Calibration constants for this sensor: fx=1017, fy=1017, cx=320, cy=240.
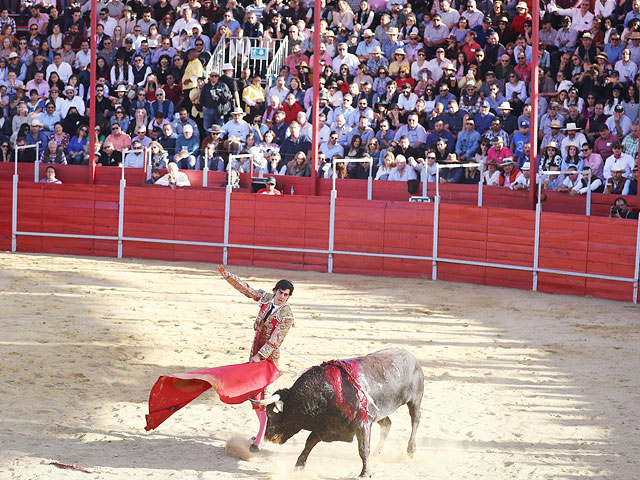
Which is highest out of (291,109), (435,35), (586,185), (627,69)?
(435,35)

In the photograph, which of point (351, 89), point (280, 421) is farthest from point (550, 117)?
point (280, 421)

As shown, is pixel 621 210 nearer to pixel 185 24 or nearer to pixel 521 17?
pixel 521 17

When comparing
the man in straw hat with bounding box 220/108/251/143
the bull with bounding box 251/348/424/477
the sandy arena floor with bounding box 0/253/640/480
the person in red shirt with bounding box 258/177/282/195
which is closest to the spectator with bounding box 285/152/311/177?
the person in red shirt with bounding box 258/177/282/195

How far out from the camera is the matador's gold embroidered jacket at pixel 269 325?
720 cm

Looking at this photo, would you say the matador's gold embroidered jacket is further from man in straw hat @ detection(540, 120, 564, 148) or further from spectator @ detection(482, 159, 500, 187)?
man in straw hat @ detection(540, 120, 564, 148)

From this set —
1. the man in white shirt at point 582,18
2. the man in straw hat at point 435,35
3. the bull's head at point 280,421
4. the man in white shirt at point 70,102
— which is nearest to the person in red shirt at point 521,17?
the man in white shirt at point 582,18

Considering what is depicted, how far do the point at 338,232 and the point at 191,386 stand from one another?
8.70m

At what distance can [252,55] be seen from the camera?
18344mm

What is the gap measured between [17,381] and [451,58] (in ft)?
33.7

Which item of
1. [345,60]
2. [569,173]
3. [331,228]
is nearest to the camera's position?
[569,173]

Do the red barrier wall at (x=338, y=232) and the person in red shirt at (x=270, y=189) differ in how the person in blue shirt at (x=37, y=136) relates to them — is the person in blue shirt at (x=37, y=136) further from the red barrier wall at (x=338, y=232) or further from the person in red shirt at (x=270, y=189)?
the person in red shirt at (x=270, y=189)

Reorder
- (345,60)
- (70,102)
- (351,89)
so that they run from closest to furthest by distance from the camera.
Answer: (351,89)
(345,60)
(70,102)

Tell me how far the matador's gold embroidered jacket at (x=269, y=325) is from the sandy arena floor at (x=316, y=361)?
2.38 ft

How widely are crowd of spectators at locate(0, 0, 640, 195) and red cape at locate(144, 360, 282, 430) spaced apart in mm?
8478
